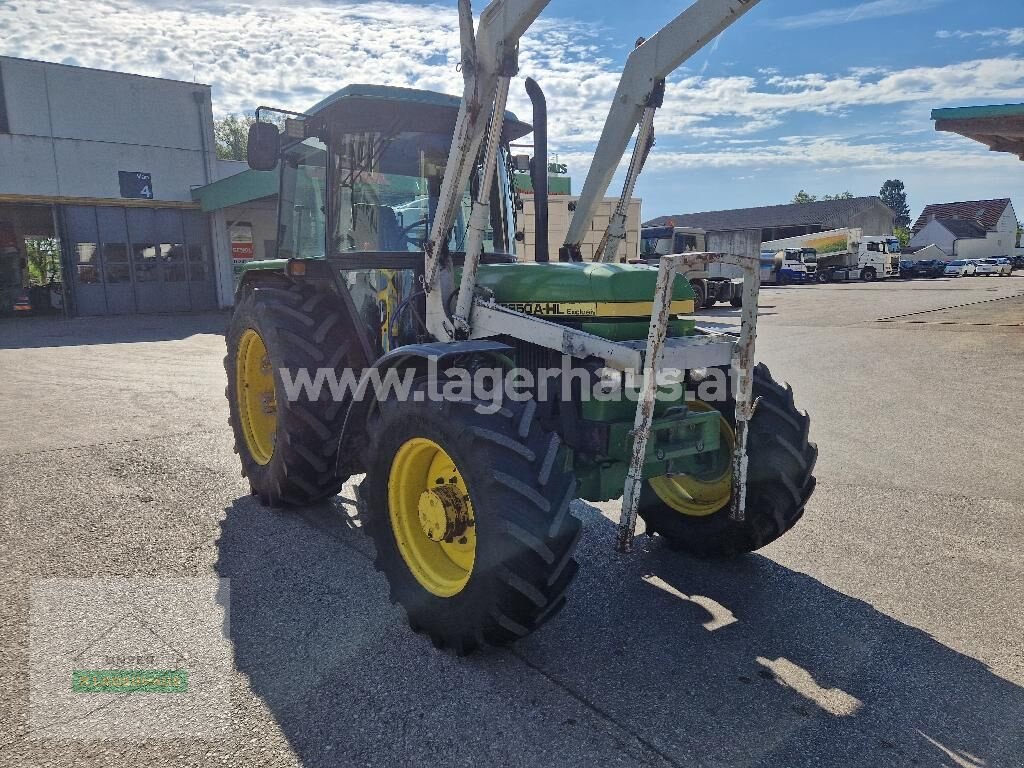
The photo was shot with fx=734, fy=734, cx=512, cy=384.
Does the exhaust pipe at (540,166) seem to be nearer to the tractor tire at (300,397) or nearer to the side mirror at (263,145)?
the tractor tire at (300,397)

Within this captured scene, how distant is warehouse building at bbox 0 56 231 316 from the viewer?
20.5 meters

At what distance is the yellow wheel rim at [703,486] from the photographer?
387cm

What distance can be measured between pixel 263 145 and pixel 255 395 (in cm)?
182

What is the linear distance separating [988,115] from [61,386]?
14890mm

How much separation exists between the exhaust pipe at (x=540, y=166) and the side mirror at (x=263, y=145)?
1.65 metres

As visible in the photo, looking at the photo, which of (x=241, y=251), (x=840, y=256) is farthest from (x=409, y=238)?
(x=840, y=256)

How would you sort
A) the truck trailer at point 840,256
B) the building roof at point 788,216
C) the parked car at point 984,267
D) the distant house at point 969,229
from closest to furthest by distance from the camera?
the truck trailer at point 840,256 < the parked car at point 984,267 < the building roof at point 788,216 < the distant house at point 969,229

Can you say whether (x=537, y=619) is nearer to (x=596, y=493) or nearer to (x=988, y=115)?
(x=596, y=493)

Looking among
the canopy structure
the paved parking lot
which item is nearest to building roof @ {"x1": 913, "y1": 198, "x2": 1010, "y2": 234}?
the canopy structure

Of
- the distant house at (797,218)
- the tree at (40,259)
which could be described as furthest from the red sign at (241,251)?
the distant house at (797,218)

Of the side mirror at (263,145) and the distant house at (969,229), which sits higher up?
the distant house at (969,229)

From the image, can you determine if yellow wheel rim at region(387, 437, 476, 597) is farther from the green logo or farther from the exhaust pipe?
the exhaust pipe

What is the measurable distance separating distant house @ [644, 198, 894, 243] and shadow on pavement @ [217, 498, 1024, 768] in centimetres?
6077

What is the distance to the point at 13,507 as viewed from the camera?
4.83 m
